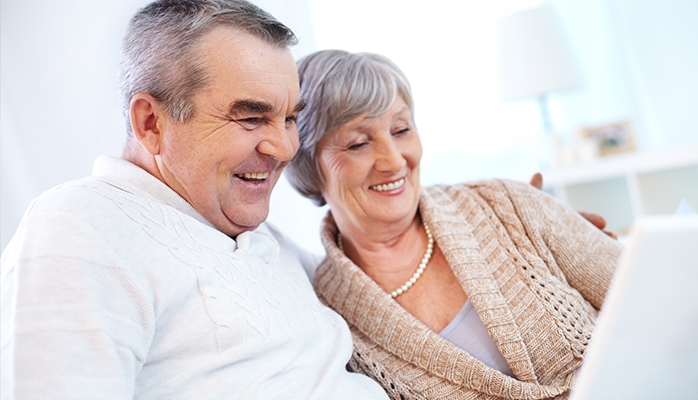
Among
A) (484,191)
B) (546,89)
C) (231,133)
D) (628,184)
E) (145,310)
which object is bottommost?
(628,184)

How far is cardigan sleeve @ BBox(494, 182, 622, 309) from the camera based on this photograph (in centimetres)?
145

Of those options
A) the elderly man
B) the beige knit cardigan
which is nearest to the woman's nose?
the beige knit cardigan

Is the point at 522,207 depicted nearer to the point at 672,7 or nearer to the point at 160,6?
the point at 160,6

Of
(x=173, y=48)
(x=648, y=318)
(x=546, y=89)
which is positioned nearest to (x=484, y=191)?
(x=173, y=48)

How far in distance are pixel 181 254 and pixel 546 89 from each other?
2.73m

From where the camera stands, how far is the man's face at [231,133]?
1.14m

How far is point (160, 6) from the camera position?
118 centimetres

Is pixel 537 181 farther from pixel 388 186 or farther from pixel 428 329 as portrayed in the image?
pixel 428 329

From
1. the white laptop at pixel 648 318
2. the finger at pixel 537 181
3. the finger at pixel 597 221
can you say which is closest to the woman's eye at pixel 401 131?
the finger at pixel 537 181

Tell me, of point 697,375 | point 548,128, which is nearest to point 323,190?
point 697,375

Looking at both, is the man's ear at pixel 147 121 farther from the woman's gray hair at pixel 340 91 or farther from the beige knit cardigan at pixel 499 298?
the beige knit cardigan at pixel 499 298

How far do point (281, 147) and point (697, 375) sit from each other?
821mm

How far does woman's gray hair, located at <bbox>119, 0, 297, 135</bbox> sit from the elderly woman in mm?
437

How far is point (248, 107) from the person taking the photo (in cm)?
117
